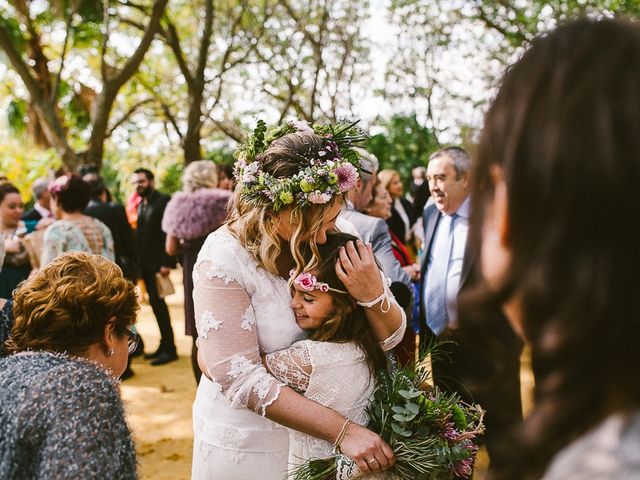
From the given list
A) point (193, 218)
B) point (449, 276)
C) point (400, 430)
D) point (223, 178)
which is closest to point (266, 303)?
point (400, 430)

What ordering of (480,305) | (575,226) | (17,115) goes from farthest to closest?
1. (17,115)
2. (480,305)
3. (575,226)

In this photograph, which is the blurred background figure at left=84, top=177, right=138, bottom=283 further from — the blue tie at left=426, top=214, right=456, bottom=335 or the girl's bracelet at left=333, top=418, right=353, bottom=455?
the girl's bracelet at left=333, top=418, right=353, bottom=455

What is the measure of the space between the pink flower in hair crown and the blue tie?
1958 mm

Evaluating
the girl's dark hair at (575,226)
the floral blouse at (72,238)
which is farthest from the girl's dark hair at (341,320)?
the floral blouse at (72,238)

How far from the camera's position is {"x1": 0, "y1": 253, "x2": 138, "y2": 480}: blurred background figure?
4.61ft

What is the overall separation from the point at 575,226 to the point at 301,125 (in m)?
1.74

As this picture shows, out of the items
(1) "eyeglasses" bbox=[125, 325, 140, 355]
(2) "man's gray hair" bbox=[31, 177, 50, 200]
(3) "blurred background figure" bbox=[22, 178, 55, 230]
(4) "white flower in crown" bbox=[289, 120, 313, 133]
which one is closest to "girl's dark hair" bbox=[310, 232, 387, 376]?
(4) "white flower in crown" bbox=[289, 120, 313, 133]

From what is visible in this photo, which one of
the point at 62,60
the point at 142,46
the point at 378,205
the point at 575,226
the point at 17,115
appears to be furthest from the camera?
the point at 17,115

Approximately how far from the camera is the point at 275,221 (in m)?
2.17

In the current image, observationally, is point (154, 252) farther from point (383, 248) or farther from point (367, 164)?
point (383, 248)

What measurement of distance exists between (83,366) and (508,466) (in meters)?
1.18

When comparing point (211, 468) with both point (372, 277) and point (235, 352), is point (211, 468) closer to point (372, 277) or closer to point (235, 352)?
point (235, 352)

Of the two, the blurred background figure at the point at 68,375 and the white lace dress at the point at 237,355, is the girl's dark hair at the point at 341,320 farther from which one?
the blurred background figure at the point at 68,375

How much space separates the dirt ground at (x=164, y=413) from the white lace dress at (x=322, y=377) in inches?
66.1
